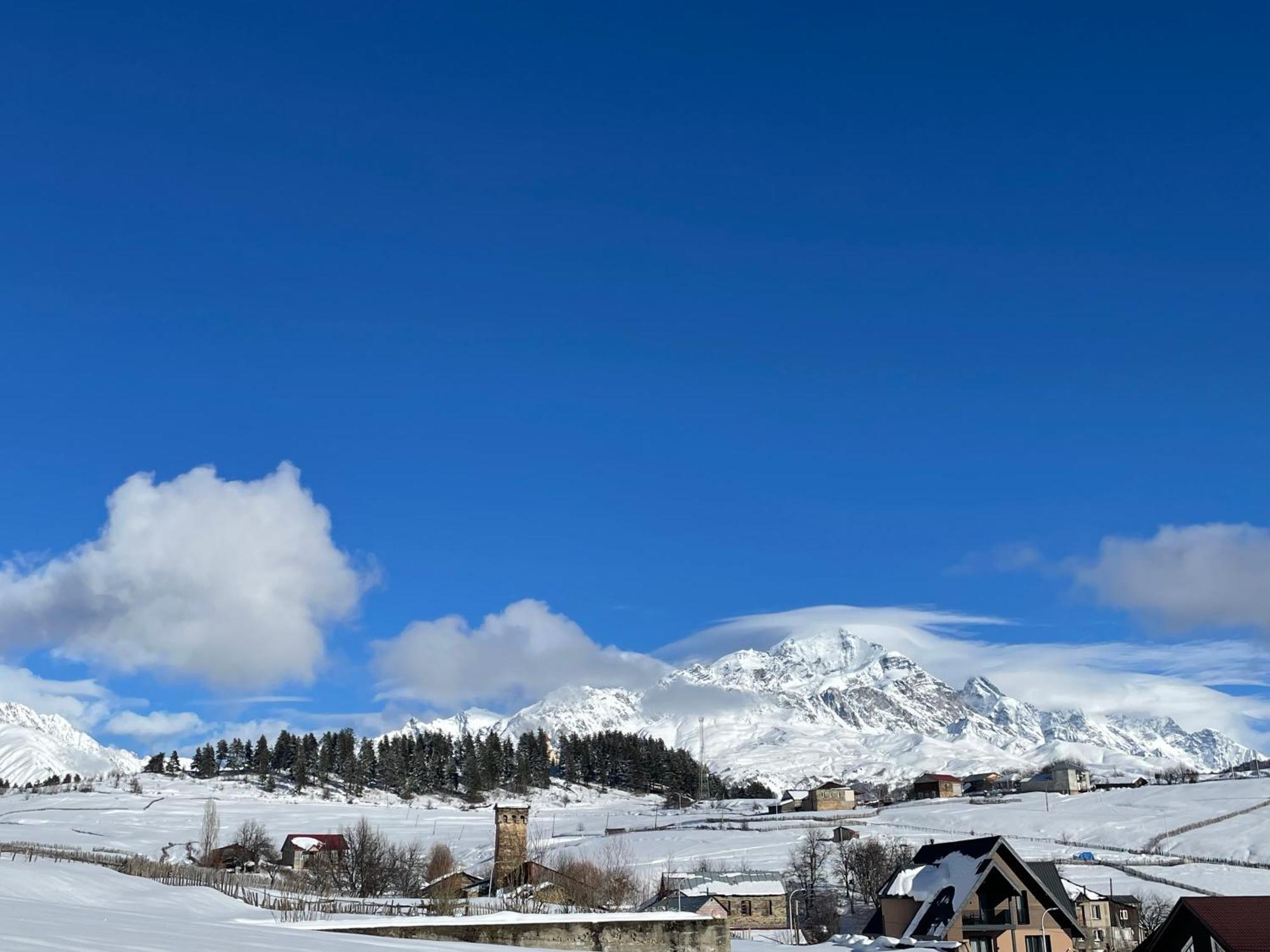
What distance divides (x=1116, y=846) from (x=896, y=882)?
209ft

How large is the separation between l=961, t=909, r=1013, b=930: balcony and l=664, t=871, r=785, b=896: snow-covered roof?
25.6m

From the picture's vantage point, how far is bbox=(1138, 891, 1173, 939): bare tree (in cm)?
7269

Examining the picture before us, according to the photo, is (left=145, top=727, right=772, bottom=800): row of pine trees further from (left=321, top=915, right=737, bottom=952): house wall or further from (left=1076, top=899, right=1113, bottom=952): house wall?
(left=321, top=915, right=737, bottom=952): house wall

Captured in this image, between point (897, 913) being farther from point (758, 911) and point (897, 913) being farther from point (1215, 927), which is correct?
point (758, 911)

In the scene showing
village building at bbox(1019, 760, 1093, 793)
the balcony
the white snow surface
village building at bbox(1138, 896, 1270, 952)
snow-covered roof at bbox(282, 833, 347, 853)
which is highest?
the white snow surface

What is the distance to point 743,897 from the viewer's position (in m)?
77.5

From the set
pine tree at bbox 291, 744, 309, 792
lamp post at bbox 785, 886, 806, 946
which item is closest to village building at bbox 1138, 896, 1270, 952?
lamp post at bbox 785, 886, 806, 946

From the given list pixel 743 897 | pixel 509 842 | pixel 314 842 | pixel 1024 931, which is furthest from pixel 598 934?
pixel 314 842

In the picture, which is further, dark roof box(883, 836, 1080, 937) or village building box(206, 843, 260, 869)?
Result: village building box(206, 843, 260, 869)

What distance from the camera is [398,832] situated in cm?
11900

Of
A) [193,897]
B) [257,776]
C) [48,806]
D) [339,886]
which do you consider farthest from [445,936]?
[257,776]

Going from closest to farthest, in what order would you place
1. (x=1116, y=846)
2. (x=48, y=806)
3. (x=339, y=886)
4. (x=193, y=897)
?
(x=193, y=897)
(x=339, y=886)
(x=1116, y=846)
(x=48, y=806)

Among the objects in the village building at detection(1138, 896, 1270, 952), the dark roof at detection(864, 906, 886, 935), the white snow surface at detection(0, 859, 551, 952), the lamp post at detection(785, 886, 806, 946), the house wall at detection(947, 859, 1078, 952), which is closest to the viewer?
the white snow surface at detection(0, 859, 551, 952)

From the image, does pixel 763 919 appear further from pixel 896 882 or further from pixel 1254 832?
pixel 1254 832
